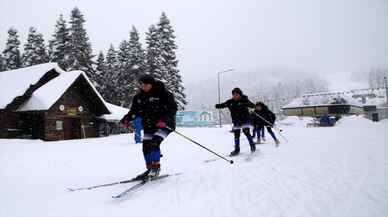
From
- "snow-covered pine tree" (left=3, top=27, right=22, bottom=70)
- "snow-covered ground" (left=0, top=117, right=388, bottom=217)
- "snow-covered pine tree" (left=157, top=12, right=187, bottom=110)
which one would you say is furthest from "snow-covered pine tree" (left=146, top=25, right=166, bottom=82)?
"snow-covered ground" (left=0, top=117, right=388, bottom=217)

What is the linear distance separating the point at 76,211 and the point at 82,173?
9.64ft

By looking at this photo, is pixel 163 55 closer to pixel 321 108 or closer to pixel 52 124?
pixel 52 124

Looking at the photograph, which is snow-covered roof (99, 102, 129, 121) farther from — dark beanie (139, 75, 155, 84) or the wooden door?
dark beanie (139, 75, 155, 84)

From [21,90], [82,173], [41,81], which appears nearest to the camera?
[82,173]

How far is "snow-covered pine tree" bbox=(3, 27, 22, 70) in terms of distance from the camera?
43.2 m

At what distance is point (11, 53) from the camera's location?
143ft

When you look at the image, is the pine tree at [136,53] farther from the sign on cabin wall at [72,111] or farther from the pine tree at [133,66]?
the sign on cabin wall at [72,111]

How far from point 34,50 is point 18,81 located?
738 inches

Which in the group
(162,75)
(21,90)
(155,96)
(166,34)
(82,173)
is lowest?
(82,173)

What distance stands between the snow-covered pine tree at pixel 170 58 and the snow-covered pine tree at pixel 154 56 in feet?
1.87

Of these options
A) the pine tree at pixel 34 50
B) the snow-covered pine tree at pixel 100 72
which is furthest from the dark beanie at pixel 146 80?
the pine tree at pixel 34 50

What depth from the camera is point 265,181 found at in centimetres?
484

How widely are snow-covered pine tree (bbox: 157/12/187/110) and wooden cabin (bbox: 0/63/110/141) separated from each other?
41.2 ft

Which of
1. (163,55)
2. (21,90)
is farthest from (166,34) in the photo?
(21,90)
